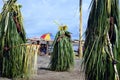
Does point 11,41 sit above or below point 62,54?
above

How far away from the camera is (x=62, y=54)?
1645 cm

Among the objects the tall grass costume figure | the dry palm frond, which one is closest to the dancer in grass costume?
the tall grass costume figure

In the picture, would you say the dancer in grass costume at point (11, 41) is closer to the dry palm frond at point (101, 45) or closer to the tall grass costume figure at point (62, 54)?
the tall grass costume figure at point (62, 54)

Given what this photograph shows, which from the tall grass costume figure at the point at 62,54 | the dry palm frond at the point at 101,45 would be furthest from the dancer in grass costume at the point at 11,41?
the dry palm frond at the point at 101,45

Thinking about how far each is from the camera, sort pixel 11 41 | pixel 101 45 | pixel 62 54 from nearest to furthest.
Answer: pixel 101 45 < pixel 11 41 < pixel 62 54

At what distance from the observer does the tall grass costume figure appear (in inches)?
645

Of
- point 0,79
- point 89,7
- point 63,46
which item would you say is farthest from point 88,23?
point 63,46

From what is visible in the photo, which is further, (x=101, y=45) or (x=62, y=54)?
(x=62, y=54)

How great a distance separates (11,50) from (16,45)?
0.22 m

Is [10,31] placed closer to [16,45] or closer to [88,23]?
[16,45]

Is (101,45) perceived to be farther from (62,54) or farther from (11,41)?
(62,54)

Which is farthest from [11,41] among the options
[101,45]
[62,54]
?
[101,45]

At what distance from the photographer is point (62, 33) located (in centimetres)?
1709

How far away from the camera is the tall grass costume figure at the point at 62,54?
16375mm
